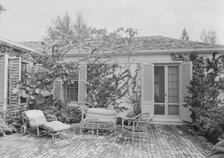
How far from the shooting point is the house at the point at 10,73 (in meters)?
5.75

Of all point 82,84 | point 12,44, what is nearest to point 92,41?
point 82,84

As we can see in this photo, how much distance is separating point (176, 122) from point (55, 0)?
8379 mm

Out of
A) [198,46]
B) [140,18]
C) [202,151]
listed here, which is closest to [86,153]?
[202,151]

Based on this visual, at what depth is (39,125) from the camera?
533 centimetres

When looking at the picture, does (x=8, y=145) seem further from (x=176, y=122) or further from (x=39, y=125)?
(x=176, y=122)

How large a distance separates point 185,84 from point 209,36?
21256mm

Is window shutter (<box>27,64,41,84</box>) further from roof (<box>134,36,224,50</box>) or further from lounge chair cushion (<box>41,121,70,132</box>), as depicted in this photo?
roof (<box>134,36,224,50</box>)

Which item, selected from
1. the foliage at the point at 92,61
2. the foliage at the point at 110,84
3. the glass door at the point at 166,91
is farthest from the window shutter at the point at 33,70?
the glass door at the point at 166,91

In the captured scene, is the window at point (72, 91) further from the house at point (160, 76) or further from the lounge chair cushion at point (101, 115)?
the lounge chair cushion at point (101, 115)

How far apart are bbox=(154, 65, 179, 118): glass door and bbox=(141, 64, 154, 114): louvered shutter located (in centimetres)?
63

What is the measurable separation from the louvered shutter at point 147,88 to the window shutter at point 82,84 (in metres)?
2.56

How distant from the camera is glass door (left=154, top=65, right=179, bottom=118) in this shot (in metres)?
7.36

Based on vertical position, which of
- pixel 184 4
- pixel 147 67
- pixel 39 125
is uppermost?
pixel 184 4

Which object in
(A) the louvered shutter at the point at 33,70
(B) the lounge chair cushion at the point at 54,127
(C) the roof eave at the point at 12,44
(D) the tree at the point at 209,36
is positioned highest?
(D) the tree at the point at 209,36
